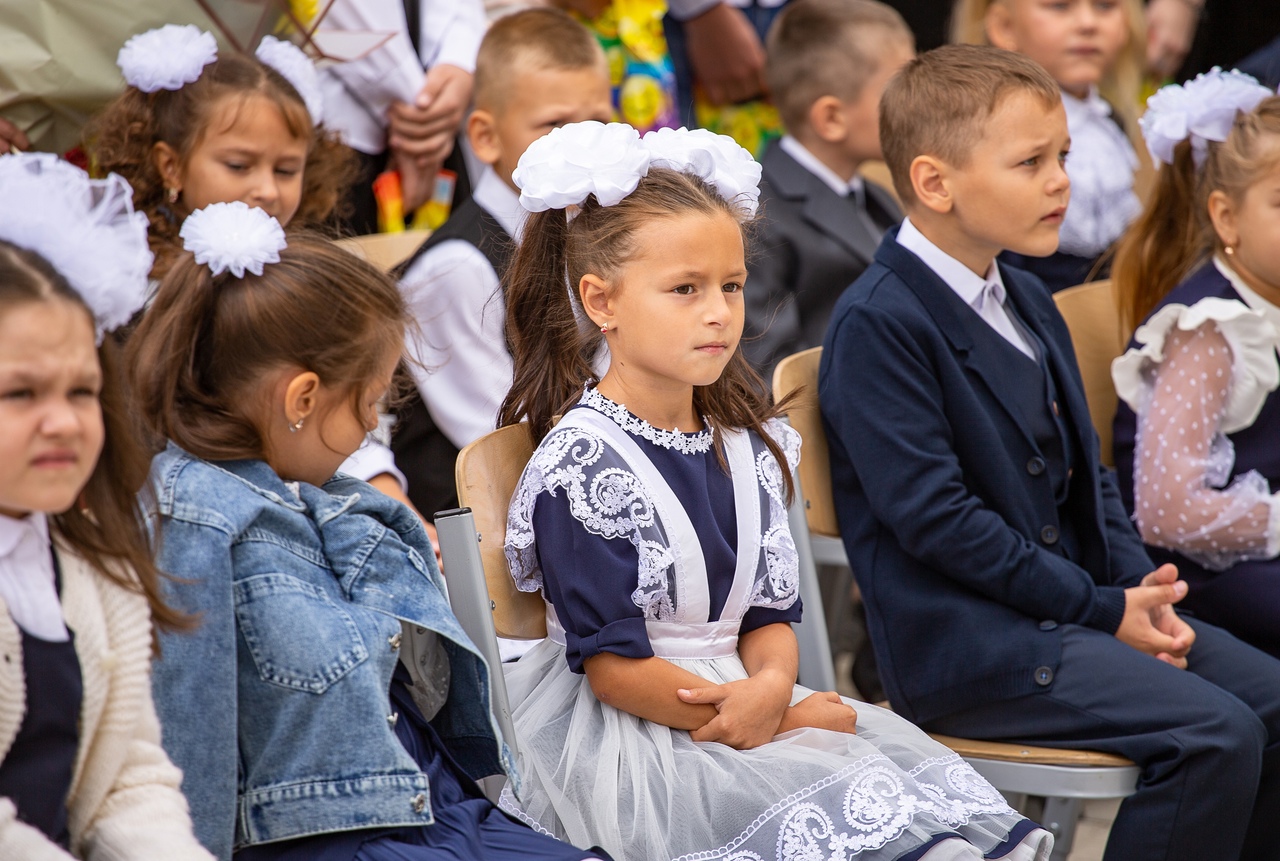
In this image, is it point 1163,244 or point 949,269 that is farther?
point 1163,244

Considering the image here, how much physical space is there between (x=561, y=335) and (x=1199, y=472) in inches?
43.3

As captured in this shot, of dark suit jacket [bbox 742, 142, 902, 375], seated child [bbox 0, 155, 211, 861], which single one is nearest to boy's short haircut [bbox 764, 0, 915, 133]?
dark suit jacket [bbox 742, 142, 902, 375]

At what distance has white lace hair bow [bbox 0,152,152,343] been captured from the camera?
3.83 feet

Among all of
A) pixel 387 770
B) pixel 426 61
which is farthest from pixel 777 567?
pixel 426 61

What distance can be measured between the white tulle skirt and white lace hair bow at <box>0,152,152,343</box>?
741 millimetres

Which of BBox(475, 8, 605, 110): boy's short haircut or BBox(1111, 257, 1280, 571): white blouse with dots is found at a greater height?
BBox(475, 8, 605, 110): boy's short haircut

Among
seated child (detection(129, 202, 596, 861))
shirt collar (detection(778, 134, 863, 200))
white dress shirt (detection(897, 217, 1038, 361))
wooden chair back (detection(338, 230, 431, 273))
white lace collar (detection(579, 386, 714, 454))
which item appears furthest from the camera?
shirt collar (detection(778, 134, 863, 200))

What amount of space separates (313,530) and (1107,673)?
111 centimetres

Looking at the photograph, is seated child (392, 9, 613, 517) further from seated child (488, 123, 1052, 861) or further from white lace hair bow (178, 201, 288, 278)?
white lace hair bow (178, 201, 288, 278)

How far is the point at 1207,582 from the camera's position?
2.27m

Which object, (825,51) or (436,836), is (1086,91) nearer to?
(825,51)

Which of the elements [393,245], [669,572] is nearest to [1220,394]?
[669,572]

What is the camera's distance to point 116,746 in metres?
1.21

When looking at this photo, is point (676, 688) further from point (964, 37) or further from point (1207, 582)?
point (964, 37)
